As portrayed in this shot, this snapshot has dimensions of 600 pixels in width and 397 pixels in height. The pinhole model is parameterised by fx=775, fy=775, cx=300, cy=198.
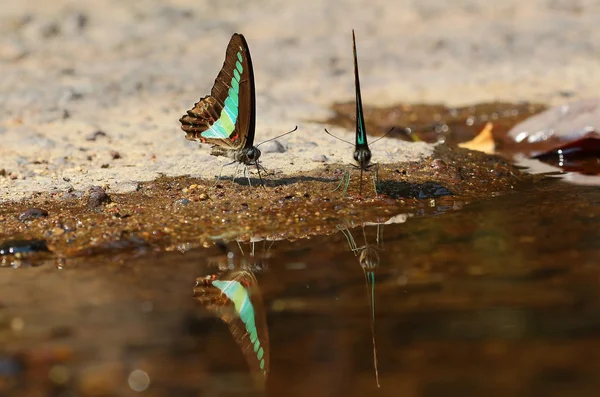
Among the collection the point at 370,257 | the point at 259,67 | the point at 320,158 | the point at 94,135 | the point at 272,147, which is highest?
the point at 259,67

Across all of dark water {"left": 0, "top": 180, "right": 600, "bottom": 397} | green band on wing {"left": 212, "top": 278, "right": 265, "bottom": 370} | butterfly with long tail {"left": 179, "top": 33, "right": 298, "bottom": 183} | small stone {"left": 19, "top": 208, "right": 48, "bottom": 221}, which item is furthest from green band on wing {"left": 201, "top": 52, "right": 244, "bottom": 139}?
green band on wing {"left": 212, "top": 278, "right": 265, "bottom": 370}

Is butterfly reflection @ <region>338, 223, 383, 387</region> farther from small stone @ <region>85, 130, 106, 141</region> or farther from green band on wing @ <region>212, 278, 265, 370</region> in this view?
small stone @ <region>85, 130, 106, 141</region>

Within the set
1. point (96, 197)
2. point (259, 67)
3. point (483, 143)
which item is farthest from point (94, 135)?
point (259, 67)

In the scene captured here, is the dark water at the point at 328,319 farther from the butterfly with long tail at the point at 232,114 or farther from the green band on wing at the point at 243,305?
the butterfly with long tail at the point at 232,114

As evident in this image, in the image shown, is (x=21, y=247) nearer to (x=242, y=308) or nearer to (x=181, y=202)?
(x=181, y=202)

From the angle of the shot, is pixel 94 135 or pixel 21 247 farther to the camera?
pixel 94 135

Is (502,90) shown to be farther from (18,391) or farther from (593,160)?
(18,391)

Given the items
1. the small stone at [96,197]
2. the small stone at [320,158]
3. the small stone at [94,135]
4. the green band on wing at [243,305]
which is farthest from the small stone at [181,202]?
the small stone at [94,135]
